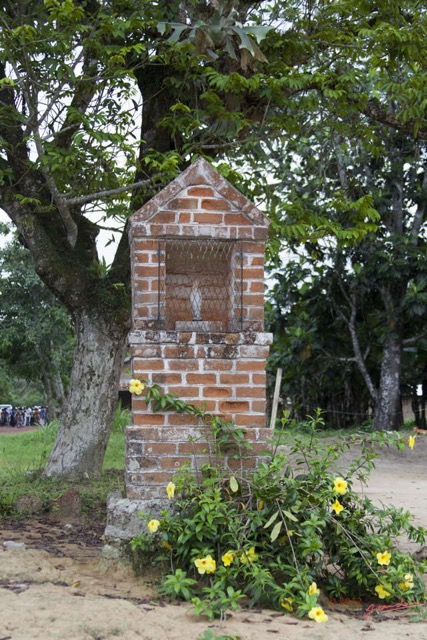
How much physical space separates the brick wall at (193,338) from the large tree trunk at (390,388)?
11.4m

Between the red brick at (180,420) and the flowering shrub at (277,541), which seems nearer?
the flowering shrub at (277,541)

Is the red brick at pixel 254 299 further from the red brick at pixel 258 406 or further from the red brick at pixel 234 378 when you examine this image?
the red brick at pixel 258 406

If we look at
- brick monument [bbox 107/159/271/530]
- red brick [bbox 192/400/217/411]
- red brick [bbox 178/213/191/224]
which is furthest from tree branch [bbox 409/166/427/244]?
red brick [bbox 192/400/217/411]

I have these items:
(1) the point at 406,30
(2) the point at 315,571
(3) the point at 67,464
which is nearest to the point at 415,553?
(2) the point at 315,571

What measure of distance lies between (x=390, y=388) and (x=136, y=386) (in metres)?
12.0

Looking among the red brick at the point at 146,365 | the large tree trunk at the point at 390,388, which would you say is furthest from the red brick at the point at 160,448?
the large tree trunk at the point at 390,388

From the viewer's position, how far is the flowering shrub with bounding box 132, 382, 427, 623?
3.87 meters

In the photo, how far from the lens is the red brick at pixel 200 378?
4.64 metres

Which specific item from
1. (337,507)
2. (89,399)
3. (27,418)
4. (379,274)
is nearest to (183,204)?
(337,507)

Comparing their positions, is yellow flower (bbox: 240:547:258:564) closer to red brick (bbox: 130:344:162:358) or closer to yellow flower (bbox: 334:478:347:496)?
yellow flower (bbox: 334:478:347:496)

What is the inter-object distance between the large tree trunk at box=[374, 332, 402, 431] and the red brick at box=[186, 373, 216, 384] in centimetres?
1160

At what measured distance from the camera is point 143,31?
301 inches

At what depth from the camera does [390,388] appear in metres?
15.8

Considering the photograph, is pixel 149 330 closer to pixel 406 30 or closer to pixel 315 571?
pixel 315 571
